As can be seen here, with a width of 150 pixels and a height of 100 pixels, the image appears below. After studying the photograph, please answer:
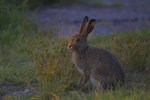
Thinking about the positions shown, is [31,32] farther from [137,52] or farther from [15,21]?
[137,52]

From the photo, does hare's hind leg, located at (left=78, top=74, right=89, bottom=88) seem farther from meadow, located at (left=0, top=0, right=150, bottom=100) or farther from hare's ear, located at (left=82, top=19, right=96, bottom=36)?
hare's ear, located at (left=82, top=19, right=96, bottom=36)

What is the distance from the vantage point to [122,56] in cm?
656

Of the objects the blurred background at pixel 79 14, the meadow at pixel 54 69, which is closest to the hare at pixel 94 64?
the meadow at pixel 54 69

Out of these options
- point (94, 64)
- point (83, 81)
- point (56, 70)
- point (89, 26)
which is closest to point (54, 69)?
point (56, 70)

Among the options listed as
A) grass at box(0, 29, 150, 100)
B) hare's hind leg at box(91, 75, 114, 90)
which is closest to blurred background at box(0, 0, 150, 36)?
grass at box(0, 29, 150, 100)

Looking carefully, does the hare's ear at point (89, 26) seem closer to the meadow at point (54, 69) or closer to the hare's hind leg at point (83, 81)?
the meadow at point (54, 69)

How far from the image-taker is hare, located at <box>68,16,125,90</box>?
17.4 feet

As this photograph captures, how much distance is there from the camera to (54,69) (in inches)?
201

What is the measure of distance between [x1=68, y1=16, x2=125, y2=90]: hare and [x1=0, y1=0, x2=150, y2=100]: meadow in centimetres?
17

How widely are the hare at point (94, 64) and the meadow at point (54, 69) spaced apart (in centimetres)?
17

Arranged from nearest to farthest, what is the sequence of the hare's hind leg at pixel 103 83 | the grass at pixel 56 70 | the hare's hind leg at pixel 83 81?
the grass at pixel 56 70 → the hare's hind leg at pixel 103 83 → the hare's hind leg at pixel 83 81

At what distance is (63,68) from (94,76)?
21.6 inches

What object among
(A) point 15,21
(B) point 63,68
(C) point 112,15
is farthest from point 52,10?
(B) point 63,68

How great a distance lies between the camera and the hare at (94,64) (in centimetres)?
531
